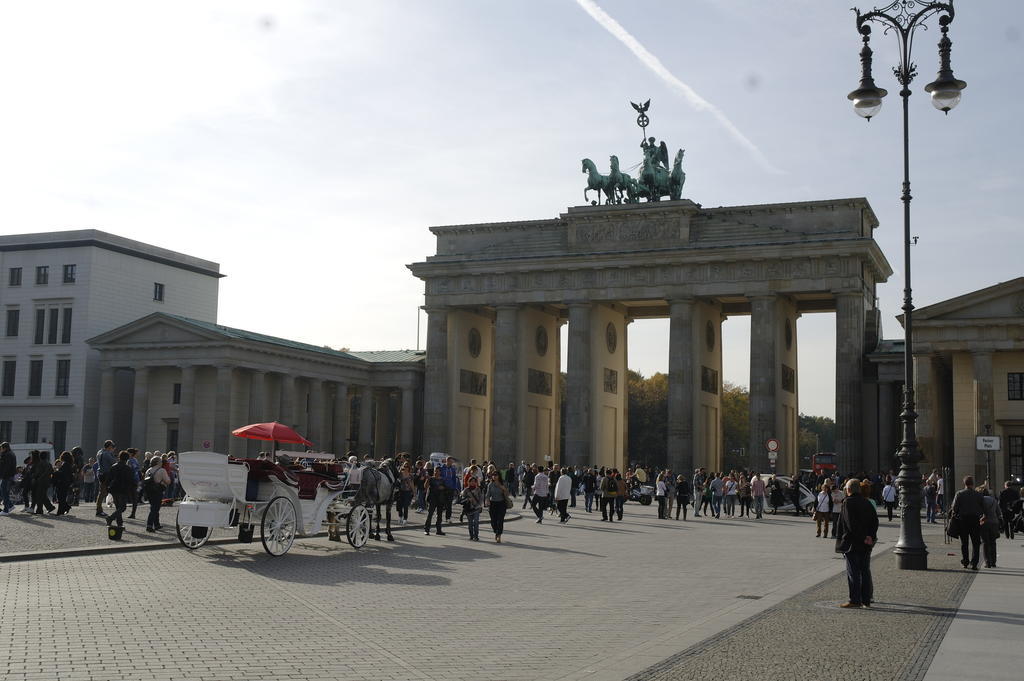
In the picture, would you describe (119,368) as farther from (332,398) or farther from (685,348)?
(685,348)

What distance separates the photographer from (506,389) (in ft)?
234

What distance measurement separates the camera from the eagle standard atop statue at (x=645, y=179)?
7019 centimetres

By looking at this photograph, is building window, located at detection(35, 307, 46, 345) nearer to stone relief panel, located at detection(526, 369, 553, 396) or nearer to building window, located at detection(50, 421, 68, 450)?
building window, located at detection(50, 421, 68, 450)

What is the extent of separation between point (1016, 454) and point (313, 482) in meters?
38.5

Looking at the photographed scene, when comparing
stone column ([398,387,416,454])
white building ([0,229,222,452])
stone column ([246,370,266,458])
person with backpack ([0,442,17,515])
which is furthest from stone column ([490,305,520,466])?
person with backpack ([0,442,17,515])

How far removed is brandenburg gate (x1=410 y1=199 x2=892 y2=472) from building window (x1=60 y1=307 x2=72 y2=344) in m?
23.5

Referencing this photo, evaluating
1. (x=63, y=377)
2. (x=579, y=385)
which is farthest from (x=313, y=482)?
(x=63, y=377)

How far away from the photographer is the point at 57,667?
10.4m

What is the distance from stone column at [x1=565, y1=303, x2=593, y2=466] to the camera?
226 ft

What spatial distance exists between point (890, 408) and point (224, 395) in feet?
130

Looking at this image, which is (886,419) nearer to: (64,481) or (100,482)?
(100,482)

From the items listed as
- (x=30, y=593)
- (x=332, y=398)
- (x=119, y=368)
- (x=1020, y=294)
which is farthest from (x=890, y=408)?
(x=30, y=593)

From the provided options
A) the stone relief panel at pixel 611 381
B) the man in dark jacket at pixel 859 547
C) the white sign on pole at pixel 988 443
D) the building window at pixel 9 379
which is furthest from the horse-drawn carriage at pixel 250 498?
the building window at pixel 9 379

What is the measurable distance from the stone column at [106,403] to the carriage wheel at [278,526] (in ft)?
172
